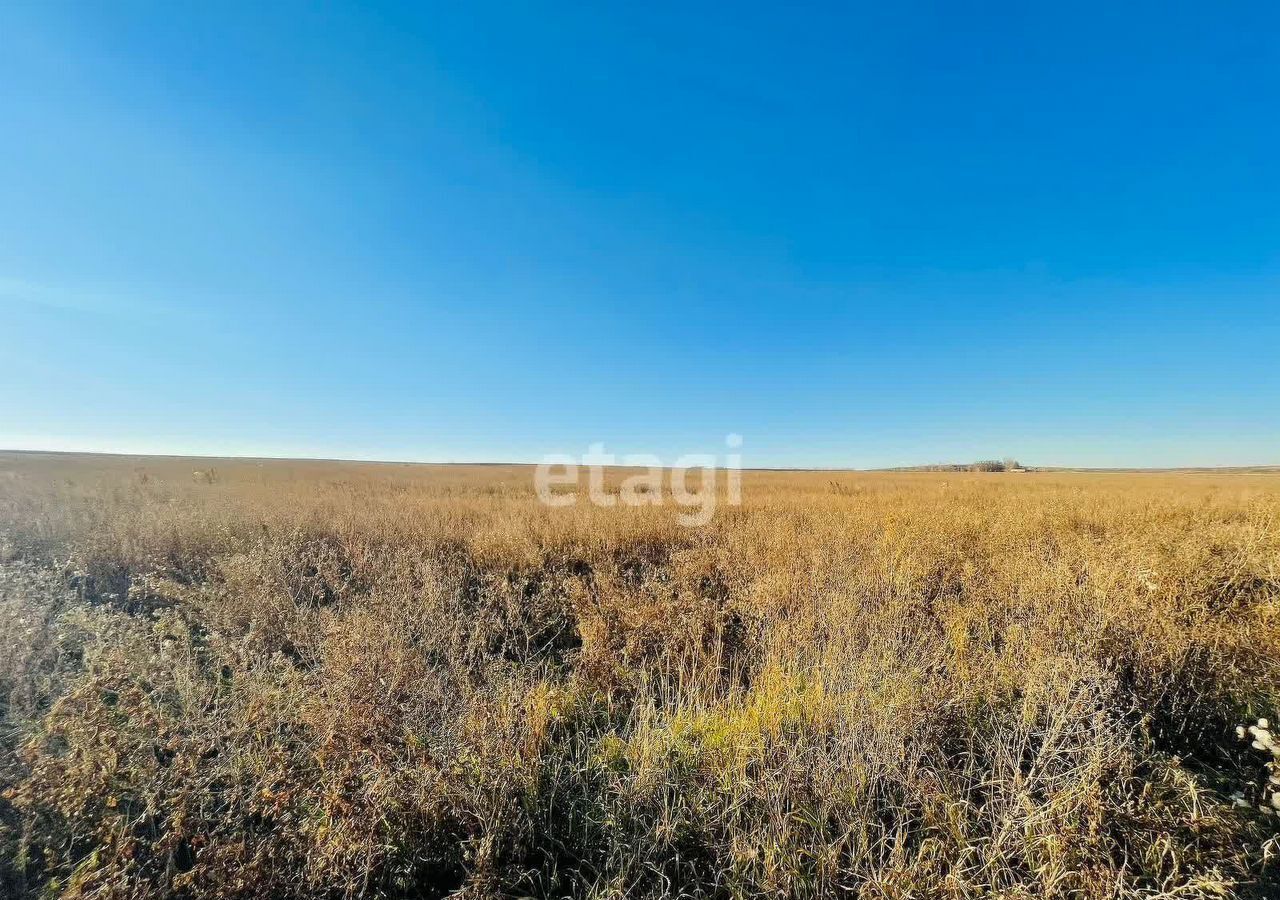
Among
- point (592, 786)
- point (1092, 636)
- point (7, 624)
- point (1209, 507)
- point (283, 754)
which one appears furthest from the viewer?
point (1209, 507)

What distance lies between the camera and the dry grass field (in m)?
1.91

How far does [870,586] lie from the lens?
4852 mm

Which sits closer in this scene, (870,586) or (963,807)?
(963,807)

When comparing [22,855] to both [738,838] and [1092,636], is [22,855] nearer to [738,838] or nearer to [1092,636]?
[738,838]

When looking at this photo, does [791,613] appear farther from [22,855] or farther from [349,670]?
[22,855]

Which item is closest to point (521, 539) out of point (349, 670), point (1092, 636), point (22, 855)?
point (349, 670)

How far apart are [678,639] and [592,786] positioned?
1.70 metres

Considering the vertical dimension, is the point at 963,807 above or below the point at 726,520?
below

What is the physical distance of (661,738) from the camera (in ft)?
8.70

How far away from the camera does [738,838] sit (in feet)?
6.69

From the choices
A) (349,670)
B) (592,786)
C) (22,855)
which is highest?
(349,670)

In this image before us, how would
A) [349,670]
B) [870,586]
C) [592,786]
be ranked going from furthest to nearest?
[870,586], [349,670], [592,786]

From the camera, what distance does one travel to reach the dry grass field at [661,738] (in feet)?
6.25

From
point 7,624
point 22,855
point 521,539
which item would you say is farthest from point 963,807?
point 7,624
